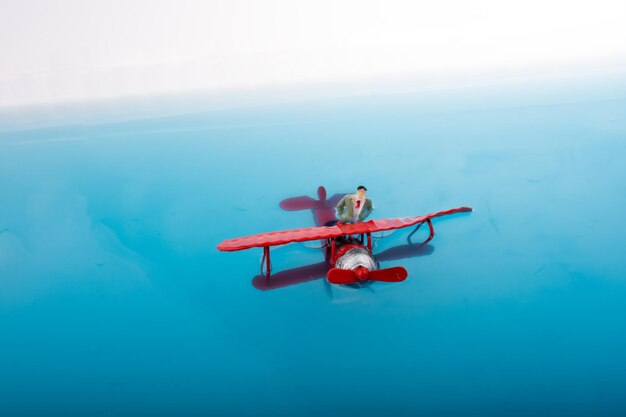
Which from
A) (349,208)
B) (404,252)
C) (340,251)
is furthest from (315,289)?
(404,252)

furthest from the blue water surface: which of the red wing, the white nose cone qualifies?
the white nose cone

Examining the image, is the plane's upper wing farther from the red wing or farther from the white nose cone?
the red wing

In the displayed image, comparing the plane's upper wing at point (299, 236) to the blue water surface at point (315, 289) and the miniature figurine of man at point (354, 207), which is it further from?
the blue water surface at point (315, 289)

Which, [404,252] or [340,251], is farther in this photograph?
[404,252]

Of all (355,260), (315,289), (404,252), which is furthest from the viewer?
(404,252)

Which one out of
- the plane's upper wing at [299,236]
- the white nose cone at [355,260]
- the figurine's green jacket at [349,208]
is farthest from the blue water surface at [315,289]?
the figurine's green jacket at [349,208]

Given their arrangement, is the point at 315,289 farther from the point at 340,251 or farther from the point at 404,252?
the point at 404,252

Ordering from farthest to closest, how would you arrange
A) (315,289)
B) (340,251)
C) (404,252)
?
1. (404,252)
2. (315,289)
3. (340,251)
